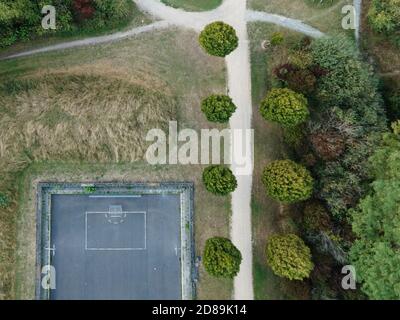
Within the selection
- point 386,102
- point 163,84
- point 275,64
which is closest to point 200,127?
point 163,84

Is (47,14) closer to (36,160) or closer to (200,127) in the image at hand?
(36,160)

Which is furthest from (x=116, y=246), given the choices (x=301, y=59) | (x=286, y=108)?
(x=301, y=59)

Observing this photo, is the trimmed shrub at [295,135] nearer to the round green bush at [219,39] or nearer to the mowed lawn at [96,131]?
the mowed lawn at [96,131]

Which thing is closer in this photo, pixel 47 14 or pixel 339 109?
pixel 339 109

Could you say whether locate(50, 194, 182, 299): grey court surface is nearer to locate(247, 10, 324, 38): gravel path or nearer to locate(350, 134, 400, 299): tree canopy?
locate(350, 134, 400, 299): tree canopy

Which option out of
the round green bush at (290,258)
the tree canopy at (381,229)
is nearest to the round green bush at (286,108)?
the tree canopy at (381,229)

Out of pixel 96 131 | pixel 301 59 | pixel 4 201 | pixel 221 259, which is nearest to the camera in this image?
pixel 221 259

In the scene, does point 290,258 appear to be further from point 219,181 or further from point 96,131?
point 96,131
